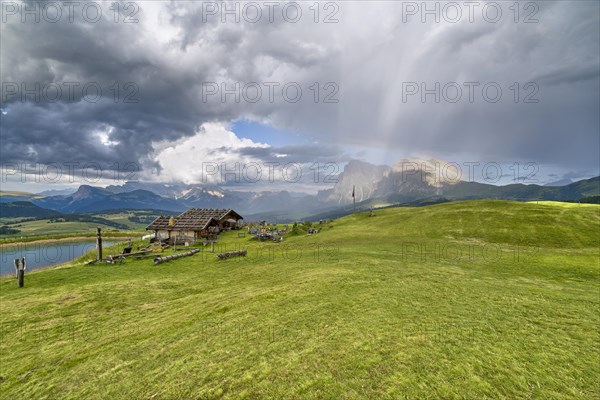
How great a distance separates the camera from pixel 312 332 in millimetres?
12383

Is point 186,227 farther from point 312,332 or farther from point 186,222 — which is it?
point 312,332

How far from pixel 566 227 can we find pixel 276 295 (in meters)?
57.7

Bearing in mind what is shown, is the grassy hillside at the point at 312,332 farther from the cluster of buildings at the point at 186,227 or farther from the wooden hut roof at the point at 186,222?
the wooden hut roof at the point at 186,222

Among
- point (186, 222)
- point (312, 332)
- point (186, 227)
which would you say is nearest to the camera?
point (312, 332)

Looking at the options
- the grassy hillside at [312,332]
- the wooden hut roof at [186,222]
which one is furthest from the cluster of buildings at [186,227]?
the grassy hillside at [312,332]

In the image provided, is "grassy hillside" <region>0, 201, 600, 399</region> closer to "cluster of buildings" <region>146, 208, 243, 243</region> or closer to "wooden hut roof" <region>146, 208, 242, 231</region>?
"cluster of buildings" <region>146, 208, 243, 243</region>

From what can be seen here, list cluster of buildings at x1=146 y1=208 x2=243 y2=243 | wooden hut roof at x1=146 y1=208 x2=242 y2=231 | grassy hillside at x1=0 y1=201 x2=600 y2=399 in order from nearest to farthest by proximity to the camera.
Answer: grassy hillside at x1=0 y1=201 x2=600 y2=399, cluster of buildings at x1=146 y1=208 x2=243 y2=243, wooden hut roof at x1=146 y1=208 x2=242 y2=231

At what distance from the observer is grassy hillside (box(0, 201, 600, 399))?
29.8 ft

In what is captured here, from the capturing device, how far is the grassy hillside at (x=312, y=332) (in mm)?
9086

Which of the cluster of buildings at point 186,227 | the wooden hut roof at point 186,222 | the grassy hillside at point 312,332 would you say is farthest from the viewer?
the wooden hut roof at point 186,222

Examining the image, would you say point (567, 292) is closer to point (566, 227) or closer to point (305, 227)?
point (566, 227)

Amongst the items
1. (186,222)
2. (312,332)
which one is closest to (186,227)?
(186,222)

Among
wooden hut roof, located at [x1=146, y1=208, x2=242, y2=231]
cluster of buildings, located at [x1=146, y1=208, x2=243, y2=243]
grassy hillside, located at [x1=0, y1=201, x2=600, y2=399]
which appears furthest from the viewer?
wooden hut roof, located at [x1=146, y1=208, x2=242, y2=231]

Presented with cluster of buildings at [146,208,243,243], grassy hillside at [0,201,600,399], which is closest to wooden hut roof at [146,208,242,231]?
cluster of buildings at [146,208,243,243]
